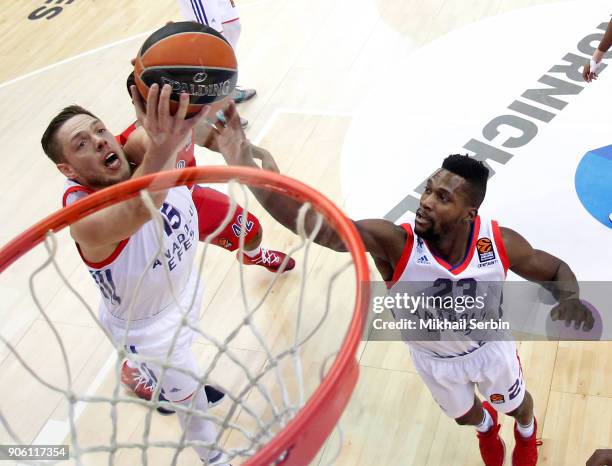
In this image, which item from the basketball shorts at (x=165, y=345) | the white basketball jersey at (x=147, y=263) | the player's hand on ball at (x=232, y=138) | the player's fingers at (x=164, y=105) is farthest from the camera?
the basketball shorts at (x=165, y=345)

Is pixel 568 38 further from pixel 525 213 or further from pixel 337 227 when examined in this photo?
pixel 337 227

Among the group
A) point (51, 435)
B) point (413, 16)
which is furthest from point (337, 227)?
point (413, 16)

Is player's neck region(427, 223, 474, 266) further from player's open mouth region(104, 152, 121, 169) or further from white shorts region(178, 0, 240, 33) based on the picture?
white shorts region(178, 0, 240, 33)

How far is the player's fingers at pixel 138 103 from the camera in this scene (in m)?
2.21

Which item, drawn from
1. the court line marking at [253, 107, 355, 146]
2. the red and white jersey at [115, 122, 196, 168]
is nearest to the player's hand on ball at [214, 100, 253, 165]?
the red and white jersey at [115, 122, 196, 168]

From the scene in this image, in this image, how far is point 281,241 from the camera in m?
4.13

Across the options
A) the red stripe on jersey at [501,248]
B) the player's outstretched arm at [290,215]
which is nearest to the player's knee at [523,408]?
the red stripe on jersey at [501,248]

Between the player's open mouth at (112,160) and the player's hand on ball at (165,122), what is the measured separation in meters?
0.38

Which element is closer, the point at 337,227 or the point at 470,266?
the point at 337,227

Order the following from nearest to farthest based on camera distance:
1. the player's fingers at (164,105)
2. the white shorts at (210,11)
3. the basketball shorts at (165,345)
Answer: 1. the player's fingers at (164,105)
2. the basketball shorts at (165,345)
3. the white shorts at (210,11)

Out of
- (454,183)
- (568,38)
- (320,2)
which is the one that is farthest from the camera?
(320,2)

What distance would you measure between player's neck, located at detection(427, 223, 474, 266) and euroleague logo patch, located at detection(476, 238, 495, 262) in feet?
0.12

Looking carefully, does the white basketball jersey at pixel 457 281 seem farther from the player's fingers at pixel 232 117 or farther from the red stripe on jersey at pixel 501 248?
the player's fingers at pixel 232 117

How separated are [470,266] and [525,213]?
1.58 meters
